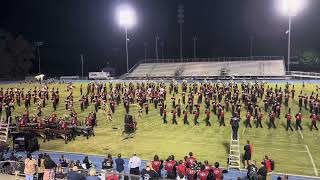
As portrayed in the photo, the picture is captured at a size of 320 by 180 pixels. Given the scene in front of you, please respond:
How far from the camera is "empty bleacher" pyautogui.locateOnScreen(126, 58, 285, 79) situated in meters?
54.4

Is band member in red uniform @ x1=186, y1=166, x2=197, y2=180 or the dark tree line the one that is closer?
band member in red uniform @ x1=186, y1=166, x2=197, y2=180

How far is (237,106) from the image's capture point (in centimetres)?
2889

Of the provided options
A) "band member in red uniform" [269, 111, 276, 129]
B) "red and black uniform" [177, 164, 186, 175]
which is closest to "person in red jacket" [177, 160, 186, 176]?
"red and black uniform" [177, 164, 186, 175]

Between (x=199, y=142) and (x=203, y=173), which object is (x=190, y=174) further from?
(x=199, y=142)

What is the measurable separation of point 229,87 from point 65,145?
16.4 m

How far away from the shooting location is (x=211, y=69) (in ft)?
195

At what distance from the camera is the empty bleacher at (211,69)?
2143 inches

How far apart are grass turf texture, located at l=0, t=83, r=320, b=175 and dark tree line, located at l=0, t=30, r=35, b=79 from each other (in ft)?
141

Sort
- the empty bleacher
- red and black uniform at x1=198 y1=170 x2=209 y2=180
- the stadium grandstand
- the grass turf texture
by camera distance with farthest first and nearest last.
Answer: the empty bleacher → the stadium grandstand → the grass turf texture → red and black uniform at x1=198 y1=170 x2=209 y2=180

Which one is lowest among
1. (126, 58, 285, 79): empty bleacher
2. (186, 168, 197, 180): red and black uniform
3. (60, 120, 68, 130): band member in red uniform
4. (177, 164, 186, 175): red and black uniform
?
(186, 168, 197, 180): red and black uniform

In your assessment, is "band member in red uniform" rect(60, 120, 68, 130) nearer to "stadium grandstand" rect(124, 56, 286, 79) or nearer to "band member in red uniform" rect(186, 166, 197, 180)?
"band member in red uniform" rect(186, 166, 197, 180)

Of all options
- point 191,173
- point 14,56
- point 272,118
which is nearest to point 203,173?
point 191,173

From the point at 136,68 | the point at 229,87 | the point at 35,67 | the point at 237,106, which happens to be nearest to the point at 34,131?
the point at 237,106

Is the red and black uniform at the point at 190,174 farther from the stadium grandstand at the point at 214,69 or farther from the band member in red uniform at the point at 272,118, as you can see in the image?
the stadium grandstand at the point at 214,69
